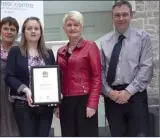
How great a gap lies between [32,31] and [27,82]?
1.62 ft

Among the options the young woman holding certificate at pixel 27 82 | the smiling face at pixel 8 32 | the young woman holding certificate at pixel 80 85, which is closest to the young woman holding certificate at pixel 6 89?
the smiling face at pixel 8 32

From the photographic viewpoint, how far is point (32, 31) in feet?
11.9

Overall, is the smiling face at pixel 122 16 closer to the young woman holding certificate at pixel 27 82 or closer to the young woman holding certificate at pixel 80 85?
the young woman holding certificate at pixel 80 85

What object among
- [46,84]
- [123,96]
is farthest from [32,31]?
[123,96]

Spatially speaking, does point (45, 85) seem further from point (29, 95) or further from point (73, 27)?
point (73, 27)

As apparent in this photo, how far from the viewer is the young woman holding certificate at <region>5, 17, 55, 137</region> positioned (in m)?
3.52

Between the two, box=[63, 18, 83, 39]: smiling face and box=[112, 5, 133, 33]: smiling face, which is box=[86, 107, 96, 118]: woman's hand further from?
box=[112, 5, 133, 33]: smiling face

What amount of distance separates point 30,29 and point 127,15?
3.20 feet

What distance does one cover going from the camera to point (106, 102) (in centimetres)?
385

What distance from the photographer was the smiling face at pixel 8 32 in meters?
4.00

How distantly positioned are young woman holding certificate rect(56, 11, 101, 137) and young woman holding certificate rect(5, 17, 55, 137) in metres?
0.20

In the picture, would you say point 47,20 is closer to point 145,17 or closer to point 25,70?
point 145,17

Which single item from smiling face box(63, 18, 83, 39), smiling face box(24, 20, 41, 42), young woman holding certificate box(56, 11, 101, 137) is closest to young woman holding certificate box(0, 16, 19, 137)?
smiling face box(24, 20, 41, 42)

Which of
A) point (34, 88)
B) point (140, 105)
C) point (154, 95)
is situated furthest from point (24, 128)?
point (154, 95)
